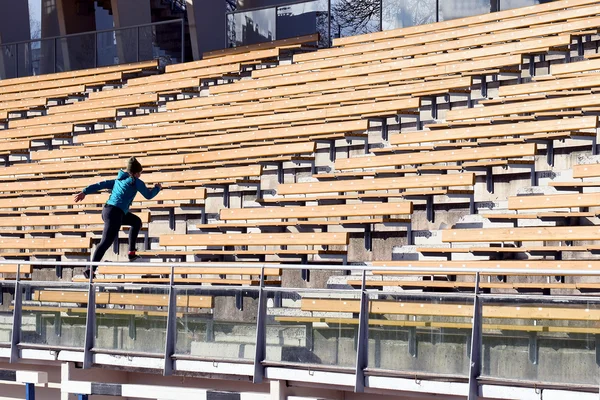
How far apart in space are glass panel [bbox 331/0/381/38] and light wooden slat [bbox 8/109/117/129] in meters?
3.46

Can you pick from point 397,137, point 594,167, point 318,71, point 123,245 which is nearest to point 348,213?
point 397,137

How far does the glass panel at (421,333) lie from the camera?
5.82m

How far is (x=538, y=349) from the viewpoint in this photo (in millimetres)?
5512

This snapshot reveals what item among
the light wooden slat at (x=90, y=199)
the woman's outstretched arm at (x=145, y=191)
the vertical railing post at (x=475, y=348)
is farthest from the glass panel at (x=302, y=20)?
the vertical railing post at (x=475, y=348)

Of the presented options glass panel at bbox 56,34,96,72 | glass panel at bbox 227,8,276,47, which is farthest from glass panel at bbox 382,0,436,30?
glass panel at bbox 56,34,96,72

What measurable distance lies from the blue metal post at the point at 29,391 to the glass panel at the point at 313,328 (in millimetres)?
2757

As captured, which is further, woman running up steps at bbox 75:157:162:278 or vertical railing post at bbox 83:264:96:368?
woman running up steps at bbox 75:157:162:278

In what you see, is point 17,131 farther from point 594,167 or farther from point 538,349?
point 538,349

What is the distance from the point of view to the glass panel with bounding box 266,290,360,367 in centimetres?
636

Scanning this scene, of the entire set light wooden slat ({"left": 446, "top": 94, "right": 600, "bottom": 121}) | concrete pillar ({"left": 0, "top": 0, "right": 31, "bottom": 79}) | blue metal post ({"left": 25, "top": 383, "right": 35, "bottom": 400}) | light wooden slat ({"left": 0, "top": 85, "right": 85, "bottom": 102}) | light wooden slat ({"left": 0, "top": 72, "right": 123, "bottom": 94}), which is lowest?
blue metal post ({"left": 25, "top": 383, "right": 35, "bottom": 400})

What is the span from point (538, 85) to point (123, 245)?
191 inches

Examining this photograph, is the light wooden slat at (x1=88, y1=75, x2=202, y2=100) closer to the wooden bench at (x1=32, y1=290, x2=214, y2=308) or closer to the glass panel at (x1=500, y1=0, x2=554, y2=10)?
the glass panel at (x1=500, y1=0, x2=554, y2=10)

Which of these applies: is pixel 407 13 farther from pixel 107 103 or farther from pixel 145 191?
pixel 145 191

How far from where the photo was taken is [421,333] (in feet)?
19.6
